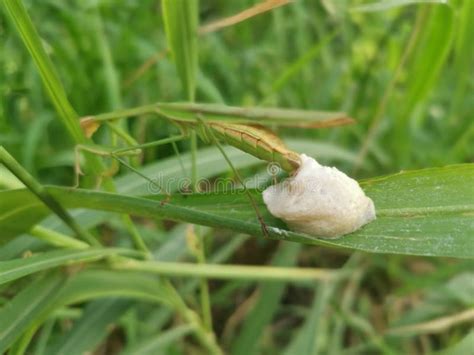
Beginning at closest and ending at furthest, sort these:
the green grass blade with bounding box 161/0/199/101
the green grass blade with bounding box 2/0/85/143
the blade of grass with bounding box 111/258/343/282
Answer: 1. the green grass blade with bounding box 2/0/85/143
2. the green grass blade with bounding box 161/0/199/101
3. the blade of grass with bounding box 111/258/343/282

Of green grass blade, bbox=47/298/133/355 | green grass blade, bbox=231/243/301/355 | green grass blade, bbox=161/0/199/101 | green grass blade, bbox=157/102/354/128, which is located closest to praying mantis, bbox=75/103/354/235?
green grass blade, bbox=157/102/354/128

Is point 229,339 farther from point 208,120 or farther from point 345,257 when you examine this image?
point 208,120

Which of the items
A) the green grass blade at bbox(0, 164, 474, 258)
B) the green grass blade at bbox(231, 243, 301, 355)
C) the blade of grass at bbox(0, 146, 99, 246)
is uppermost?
the blade of grass at bbox(0, 146, 99, 246)

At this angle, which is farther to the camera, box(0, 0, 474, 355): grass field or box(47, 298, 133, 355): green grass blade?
box(47, 298, 133, 355): green grass blade

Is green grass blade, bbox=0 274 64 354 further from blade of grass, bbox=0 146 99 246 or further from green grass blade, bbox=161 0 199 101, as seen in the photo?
green grass blade, bbox=161 0 199 101

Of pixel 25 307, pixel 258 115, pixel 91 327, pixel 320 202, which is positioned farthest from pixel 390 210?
pixel 91 327

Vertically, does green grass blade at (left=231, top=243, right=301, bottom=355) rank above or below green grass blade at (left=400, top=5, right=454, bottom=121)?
below

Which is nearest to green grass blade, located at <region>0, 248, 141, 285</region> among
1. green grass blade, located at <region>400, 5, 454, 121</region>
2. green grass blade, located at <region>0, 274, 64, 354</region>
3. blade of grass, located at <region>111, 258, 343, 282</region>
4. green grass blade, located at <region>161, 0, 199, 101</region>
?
green grass blade, located at <region>0, 274, 64, 354</region>

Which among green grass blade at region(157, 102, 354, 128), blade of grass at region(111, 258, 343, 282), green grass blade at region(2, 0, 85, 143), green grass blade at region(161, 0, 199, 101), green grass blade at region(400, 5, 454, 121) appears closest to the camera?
green grass blade at region(157, 102, 354, 128)

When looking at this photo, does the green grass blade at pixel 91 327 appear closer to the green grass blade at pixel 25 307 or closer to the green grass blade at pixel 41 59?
the green grass blade at pixel 25 307
